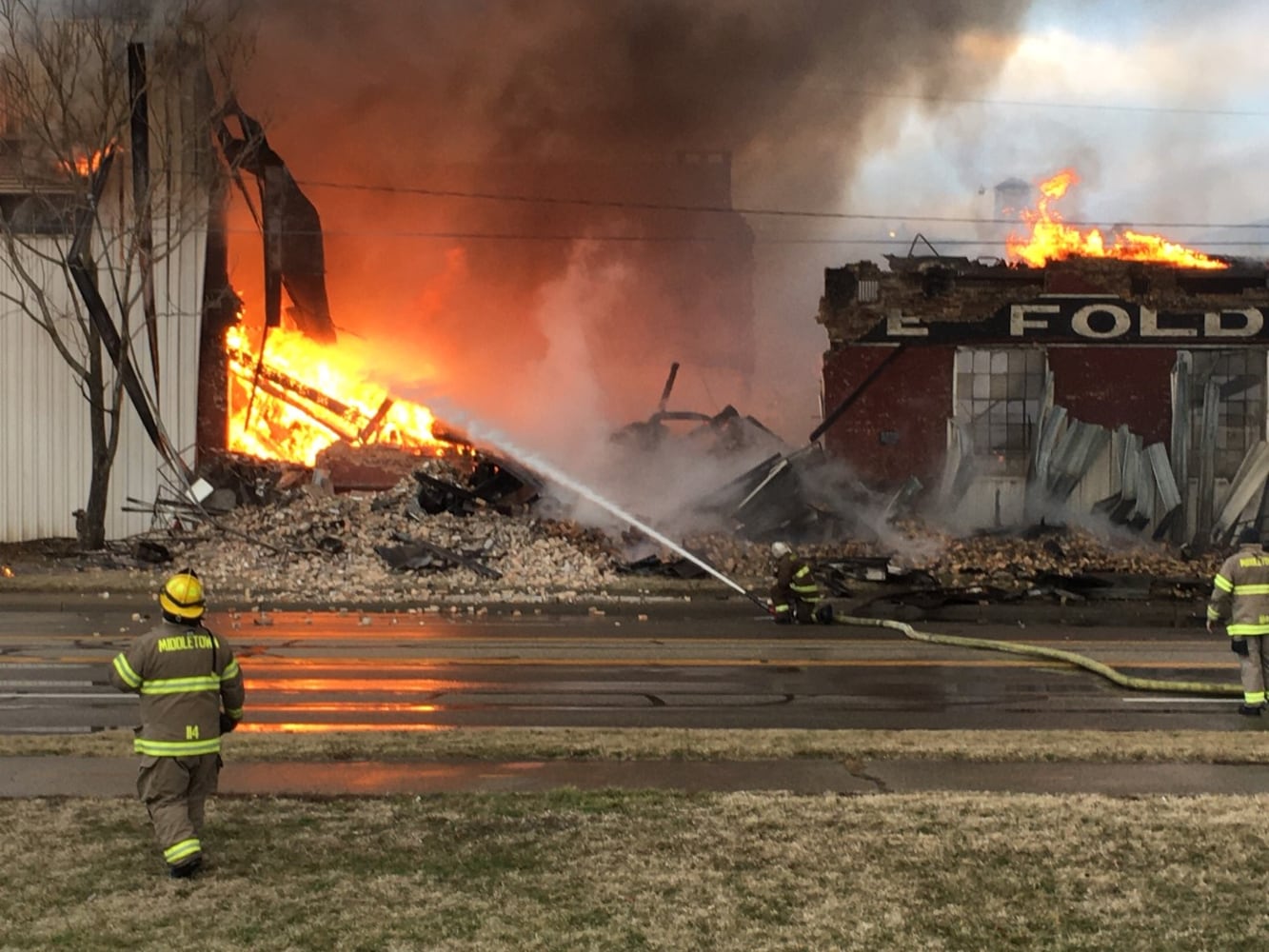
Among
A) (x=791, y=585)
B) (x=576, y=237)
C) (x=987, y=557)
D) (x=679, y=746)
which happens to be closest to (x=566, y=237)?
(x=576, y=237)

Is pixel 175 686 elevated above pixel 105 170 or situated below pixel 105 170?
below

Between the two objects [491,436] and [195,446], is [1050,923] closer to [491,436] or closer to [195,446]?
[491,436]

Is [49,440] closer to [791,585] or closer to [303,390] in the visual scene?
[303,390]

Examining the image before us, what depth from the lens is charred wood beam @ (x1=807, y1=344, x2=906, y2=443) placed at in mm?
21766

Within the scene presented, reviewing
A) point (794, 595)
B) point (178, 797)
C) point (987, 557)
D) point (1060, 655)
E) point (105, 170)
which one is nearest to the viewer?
point (178, 797)

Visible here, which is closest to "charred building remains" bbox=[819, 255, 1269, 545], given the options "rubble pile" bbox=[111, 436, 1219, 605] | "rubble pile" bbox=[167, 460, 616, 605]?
"rubble pile" bbox=[111, 436, 1219, 605]

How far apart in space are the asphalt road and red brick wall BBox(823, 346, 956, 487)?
7163 mm

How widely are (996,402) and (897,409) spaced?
168 cm

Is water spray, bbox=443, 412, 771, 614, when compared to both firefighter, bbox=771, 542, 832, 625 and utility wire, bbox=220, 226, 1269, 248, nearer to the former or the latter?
firefighter, bbox=771, 542, 832, 625

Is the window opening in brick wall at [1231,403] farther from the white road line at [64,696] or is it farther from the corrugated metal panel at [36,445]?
the corrugated metal panel at [36,445]

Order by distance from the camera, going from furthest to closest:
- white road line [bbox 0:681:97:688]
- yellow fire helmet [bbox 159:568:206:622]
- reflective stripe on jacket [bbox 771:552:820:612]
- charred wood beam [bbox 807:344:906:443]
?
charred wood beam [bbox 807:344:906:443] < reflective stripe on jacket [bbox 771:552:820:612] < white road line [bbox 0:681:97:688] < yellow fire helmet [bbox 159:568:206:622]

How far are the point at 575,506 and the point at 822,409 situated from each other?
17.2 feet

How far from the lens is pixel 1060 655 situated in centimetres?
1141

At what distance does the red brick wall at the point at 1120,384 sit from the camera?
21.5 metres
